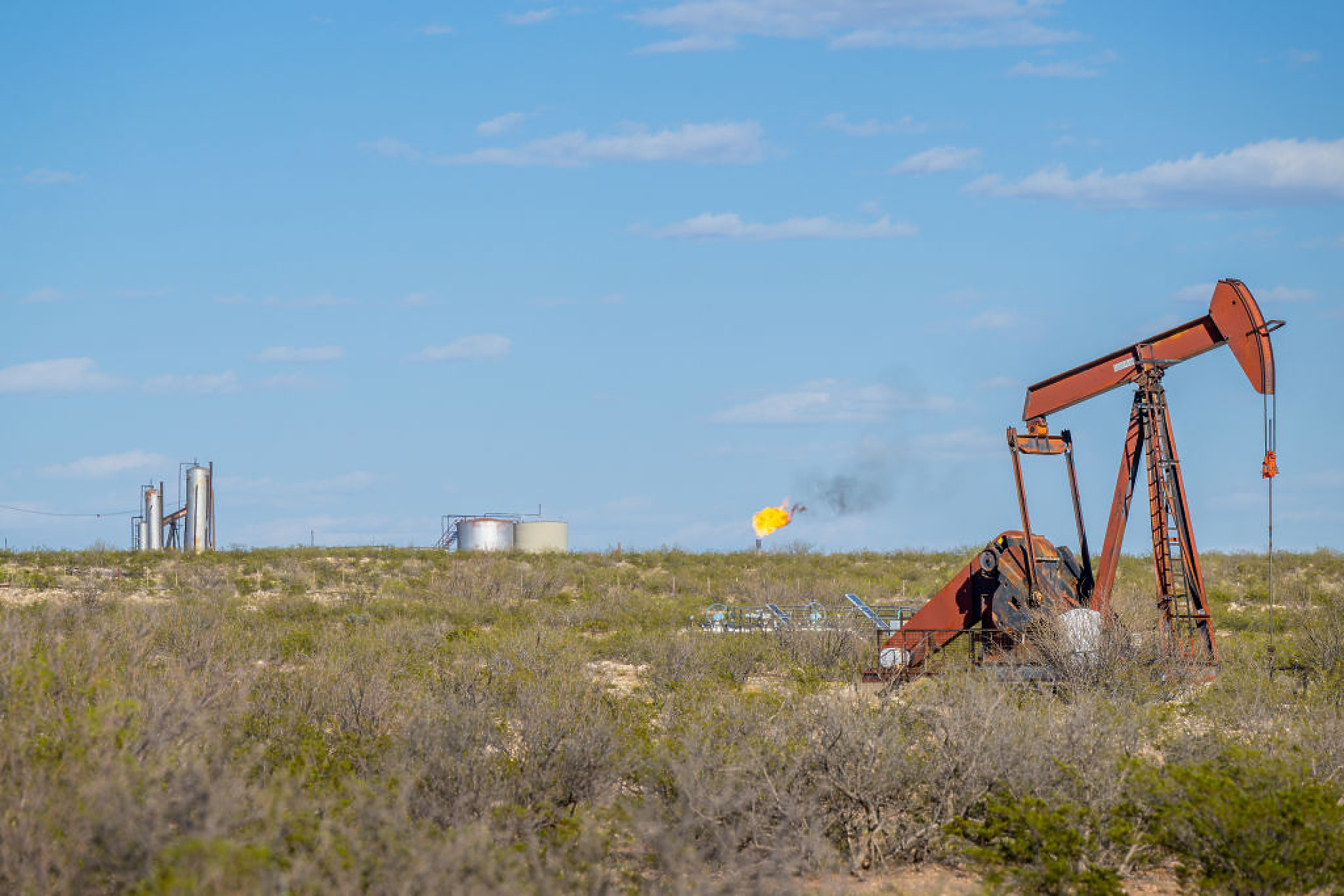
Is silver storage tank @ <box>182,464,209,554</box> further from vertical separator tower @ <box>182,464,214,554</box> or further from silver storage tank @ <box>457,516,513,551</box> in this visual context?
silver storage tank @ <box>457,516,513,551</box>

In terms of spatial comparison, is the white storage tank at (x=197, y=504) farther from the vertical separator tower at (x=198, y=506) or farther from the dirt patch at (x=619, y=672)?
the dirt patch at (x=619, y=672)

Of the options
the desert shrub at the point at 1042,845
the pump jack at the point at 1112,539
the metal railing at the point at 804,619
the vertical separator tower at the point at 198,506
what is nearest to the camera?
the desert shrub at the point at 1042,845

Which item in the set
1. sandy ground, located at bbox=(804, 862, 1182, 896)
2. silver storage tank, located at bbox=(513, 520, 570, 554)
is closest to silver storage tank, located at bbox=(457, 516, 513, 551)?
silver storage tank, located at bbox=(513, 520, 570, 554)

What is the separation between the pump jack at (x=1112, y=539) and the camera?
18.2m

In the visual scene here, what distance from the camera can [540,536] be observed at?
163 ft

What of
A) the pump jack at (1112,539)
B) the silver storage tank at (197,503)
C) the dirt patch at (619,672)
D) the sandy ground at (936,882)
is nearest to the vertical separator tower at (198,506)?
the silver storage tank at (197,503)

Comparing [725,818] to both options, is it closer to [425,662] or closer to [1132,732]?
[1132,732]

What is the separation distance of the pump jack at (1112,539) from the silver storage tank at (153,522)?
1432 inches

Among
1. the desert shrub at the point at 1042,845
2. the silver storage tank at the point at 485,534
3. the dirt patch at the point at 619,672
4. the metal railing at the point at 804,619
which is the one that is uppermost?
the silver storage tank at the point at 485,534

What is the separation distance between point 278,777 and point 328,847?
50.9 inches

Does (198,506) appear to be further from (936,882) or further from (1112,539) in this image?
(936,882)

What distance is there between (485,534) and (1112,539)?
1312 inches

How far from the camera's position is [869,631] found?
2334 centimetres

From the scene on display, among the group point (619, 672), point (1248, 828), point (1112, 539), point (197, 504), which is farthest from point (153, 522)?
point (1248, 828)
